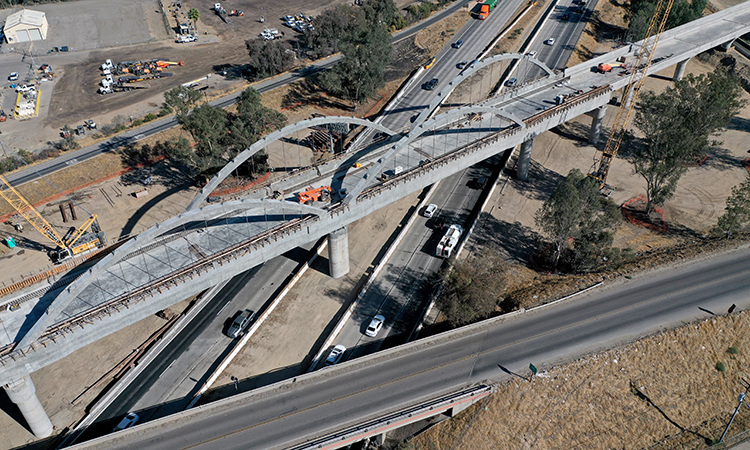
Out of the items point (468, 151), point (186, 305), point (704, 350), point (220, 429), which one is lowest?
point (186, 305)

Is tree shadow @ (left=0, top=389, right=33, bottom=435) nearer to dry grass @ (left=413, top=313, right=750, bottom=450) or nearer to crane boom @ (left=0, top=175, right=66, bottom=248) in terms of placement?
crane boom @ (left=0, top=175, right=66, bottom=248)

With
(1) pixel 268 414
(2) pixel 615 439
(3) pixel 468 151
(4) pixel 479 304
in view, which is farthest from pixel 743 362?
(1) pixel 268 414

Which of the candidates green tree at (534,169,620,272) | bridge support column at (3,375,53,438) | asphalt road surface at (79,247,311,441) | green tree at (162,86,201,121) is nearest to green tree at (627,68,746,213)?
green tree at (534,169,620,272)

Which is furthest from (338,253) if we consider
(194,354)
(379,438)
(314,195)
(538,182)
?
(538,182)

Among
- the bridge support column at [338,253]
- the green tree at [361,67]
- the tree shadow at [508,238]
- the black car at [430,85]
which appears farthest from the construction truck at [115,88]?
the tree shadow at [508,238]

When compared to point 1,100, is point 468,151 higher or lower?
higher

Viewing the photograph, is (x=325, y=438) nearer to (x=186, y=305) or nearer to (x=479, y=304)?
(x=479, y=304)
